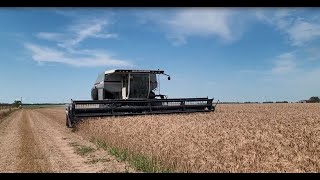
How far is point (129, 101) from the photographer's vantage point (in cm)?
2125

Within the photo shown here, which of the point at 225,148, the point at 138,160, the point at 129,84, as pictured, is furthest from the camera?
the point at 129,84

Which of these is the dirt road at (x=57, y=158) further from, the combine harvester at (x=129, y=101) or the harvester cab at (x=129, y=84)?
the harvester cab at (x=129, y=84)

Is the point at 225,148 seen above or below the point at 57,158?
above

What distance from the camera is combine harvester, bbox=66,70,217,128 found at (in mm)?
20391

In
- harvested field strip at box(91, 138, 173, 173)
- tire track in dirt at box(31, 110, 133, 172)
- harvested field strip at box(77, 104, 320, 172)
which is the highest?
harvested field strip at box(77, 104, 320, 172)

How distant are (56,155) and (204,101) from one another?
41.0 feet

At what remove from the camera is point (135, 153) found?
1069 cm

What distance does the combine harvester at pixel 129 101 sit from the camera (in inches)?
803

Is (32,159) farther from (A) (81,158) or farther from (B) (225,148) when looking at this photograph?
(B) (225,148)

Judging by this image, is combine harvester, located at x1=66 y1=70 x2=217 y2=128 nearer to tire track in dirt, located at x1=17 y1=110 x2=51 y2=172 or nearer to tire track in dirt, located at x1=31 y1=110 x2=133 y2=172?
tire track in dirt, located at x1=31 y1=110 x2=133 y2=172

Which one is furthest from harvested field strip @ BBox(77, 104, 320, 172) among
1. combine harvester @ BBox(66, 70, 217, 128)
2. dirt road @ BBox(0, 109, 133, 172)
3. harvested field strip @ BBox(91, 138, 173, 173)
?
combine harvester @ BBox(66, 70, 217, 128)

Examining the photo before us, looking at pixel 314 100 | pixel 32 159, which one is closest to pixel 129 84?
pixel 32 159
